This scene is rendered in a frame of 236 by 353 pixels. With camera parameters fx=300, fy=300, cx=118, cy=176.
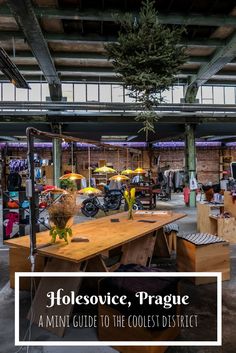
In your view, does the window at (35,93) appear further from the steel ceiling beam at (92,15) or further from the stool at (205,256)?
the stool at (205,256)

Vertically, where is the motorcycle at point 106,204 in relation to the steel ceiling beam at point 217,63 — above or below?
below

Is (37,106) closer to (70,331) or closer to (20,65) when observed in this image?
(20,65)

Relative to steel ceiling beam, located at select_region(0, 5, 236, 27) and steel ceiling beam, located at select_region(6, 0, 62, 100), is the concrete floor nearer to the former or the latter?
steel ceiling beam, located at select_region(6, 0, 62, 100)

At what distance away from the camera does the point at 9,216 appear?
6.43 m

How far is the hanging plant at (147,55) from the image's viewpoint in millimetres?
3799

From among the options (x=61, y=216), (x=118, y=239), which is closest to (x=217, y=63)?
(x=118, y=239)

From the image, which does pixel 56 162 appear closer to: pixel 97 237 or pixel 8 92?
pixel 8 92

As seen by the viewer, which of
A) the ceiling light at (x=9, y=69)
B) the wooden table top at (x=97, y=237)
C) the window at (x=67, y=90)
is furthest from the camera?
the window at (x=67, y=90)

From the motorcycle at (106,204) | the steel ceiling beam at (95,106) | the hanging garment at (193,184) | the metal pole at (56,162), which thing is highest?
the steel ceiling beam at (95,106)

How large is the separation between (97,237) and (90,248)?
49cm

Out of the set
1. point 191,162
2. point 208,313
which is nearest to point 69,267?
point 208,313

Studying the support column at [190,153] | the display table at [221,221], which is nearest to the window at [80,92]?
the support column at [190,153]

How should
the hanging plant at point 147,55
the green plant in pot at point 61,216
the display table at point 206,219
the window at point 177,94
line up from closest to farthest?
the green plant in pot at point 61,216 → the hanging plant at point 147,55 → the display table at point 206,219 → the window at point 177,94

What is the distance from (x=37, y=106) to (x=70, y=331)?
741 cm
